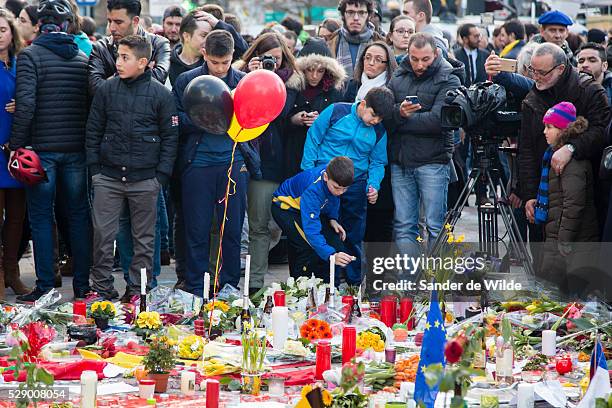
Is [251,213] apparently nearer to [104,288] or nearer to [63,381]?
[104,288]

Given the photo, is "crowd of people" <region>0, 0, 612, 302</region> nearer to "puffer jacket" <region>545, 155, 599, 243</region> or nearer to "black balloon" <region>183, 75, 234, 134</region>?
"puffer jacket" <region>545, 155, 599, 243</region>

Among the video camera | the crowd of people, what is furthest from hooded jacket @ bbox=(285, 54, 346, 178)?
the video camera

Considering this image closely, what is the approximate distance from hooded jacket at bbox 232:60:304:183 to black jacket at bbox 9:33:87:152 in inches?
49.1

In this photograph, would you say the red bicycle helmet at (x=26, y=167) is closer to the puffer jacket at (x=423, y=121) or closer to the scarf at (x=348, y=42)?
the puffer jacket at (x=423, y=121)

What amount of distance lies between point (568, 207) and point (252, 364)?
10.3ft

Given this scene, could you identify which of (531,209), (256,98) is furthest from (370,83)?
(256,98)

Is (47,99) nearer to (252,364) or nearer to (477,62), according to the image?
(252,364)

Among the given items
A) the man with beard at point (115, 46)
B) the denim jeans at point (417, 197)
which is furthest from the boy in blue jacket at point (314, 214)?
the man with beard at point (115, 46)

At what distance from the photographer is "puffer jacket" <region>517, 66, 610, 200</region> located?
8.37 meters

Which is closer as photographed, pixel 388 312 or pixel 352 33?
pixel 388 312

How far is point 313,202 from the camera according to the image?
833 cm

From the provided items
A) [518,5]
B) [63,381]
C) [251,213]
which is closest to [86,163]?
[251,213]

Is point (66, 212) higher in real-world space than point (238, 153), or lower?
lower

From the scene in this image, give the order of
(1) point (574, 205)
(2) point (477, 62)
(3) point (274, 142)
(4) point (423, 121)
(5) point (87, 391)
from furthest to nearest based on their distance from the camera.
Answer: (2) point (477, 62) < (3) point (274, 142) < (4) point (423, 121) < (1) point (574, 205) < (5) point (87, 391)
